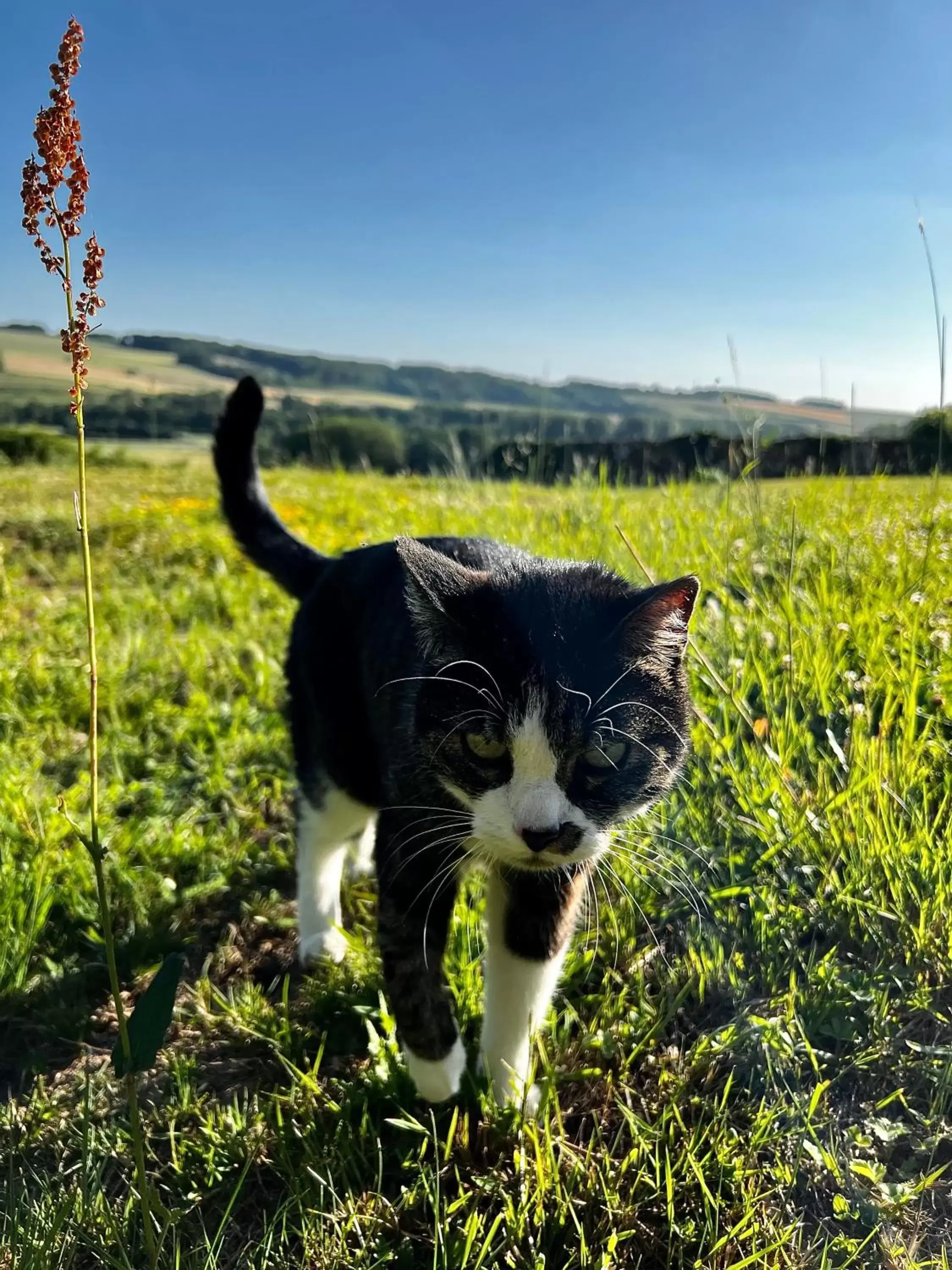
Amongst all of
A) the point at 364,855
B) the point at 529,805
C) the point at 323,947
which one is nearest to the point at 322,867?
the point at 323,947

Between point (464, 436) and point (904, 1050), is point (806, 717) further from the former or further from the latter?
point (464, 436)

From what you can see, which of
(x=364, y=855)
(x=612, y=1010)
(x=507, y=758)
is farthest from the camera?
(x=364, y=855)

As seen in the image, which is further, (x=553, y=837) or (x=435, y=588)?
(x=435, y=588)

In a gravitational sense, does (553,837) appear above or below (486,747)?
below

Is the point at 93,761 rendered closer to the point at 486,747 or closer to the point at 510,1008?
the point at 486,747

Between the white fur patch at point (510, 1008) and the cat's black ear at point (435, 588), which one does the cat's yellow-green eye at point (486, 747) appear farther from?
the white fur patch at point (510, 1008)

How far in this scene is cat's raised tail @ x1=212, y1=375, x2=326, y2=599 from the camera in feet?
8.41

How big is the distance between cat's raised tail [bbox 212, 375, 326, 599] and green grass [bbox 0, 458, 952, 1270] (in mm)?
752

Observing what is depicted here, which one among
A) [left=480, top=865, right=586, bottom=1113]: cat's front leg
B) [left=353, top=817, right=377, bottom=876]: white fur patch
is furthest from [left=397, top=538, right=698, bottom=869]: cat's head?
[left=353, top=817, right=377, bottom=876]: white fur patch

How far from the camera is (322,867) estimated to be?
2236 millimetres

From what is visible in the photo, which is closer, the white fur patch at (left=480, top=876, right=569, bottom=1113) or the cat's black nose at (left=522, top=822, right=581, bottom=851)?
the cat's black nose at (left=522, top=822, right=581, bottom=851)

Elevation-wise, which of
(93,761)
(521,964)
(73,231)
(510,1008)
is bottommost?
(510,1008)

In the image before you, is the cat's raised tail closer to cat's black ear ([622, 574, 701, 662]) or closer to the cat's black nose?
cat's black ear ([622, 574, 701, 662])

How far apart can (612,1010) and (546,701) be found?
84 centimetres
